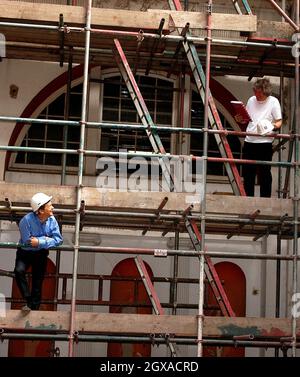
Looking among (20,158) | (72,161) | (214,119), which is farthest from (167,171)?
(20,158)

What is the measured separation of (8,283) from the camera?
18.2 metres

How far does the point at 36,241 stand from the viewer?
13523 mm

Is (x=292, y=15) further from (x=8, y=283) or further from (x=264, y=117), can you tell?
(x=8, y=283)

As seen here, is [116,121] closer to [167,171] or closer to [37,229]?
[167,171]

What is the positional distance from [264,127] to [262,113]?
12.1 inches

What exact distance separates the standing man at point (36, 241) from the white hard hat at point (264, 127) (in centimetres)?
333

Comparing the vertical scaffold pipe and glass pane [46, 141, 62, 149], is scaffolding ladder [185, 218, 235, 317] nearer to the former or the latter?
the vertical scaffold pipe

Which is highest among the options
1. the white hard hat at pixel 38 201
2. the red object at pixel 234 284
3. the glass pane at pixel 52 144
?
the glass pane at pixel 52 144

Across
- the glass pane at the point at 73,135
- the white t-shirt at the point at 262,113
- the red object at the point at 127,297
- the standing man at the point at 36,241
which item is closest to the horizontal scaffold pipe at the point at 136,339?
the standing man at the point at 36,241

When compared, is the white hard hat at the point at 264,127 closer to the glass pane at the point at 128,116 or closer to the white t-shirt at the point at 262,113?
the white t-shirt at the point at 262,113

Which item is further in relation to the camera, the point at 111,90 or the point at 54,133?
the point at 111,90

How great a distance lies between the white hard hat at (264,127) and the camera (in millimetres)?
15008
